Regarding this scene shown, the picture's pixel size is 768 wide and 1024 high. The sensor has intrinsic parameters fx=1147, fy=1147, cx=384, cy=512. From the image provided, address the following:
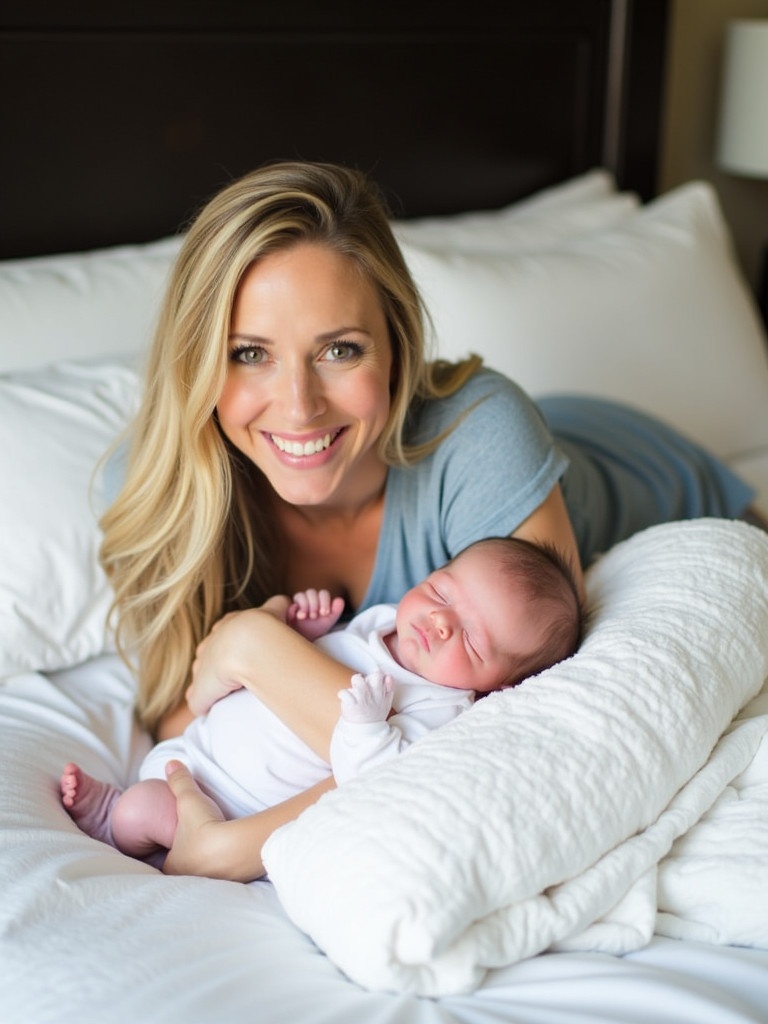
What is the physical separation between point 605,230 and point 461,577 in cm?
141

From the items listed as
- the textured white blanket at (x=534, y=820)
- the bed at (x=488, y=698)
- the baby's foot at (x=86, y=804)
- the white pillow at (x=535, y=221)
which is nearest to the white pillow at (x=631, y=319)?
the bed at (x=488, y=698)

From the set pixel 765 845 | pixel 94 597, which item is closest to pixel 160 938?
pixel 765 845

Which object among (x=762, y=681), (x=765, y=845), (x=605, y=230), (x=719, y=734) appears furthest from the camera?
(x=605, y=230)

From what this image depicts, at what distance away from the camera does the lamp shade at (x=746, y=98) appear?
10.1 feet

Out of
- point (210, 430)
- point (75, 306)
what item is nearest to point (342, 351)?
point (210, 430)

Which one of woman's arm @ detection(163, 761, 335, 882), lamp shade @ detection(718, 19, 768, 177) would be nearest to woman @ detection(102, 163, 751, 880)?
woman's arm @ detection(163, 761, 335, 882)

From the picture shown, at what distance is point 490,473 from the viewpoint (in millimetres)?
1642

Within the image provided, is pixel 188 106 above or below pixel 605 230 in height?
above

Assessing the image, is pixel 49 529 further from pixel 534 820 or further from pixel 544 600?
pixel 534 820

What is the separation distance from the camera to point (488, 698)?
50.1 inches

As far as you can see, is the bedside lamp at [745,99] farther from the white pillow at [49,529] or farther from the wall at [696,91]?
the white pillow at [49,529]

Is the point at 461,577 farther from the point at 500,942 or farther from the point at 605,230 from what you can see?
the point at 605,230

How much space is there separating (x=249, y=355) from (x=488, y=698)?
1.83 ft

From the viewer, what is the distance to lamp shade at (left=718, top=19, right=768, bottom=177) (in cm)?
307
